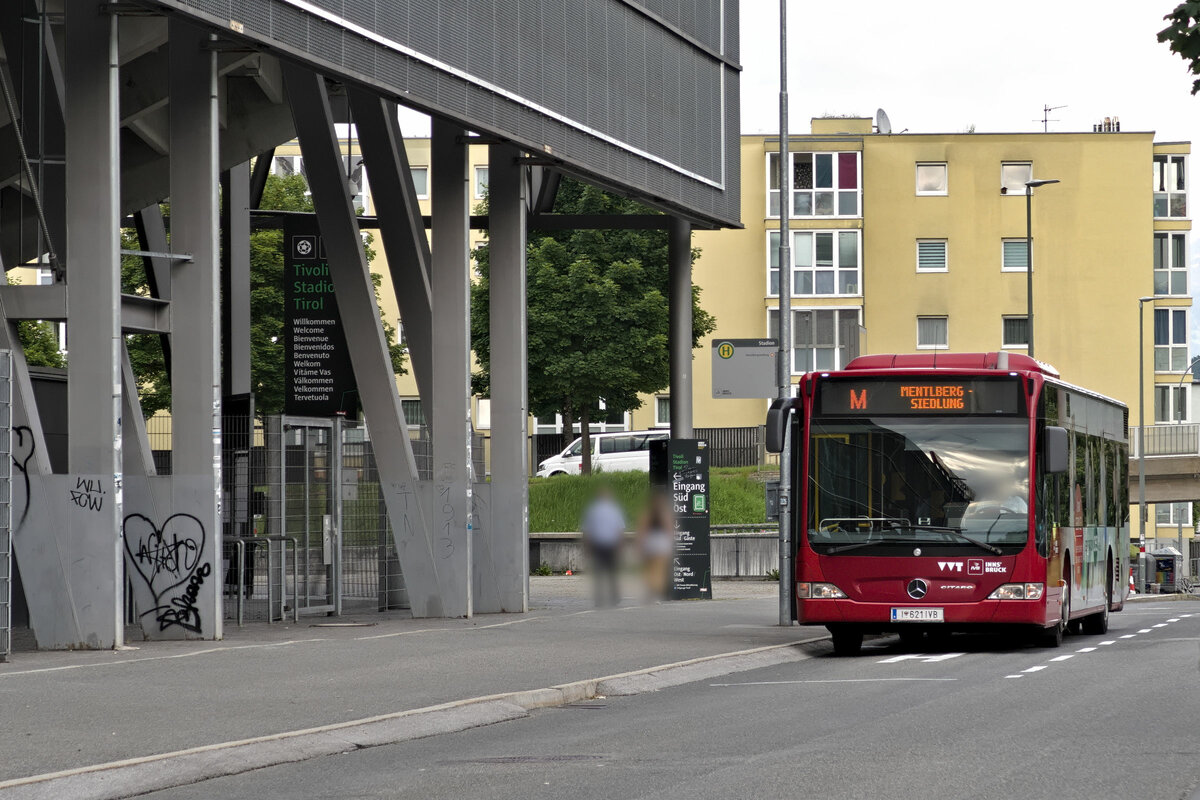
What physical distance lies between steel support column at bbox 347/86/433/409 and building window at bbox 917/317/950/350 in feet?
151

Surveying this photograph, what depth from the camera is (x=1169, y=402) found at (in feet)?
227

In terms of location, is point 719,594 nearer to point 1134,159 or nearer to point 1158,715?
point 1158,715

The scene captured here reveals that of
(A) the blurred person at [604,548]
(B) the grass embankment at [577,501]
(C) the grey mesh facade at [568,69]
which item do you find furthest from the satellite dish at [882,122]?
(A) the blurred person at [604,548]

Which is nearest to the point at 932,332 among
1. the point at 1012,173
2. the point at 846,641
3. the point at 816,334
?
the point at 816,334

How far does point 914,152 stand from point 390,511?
4699 centimetres

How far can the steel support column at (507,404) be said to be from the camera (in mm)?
24641

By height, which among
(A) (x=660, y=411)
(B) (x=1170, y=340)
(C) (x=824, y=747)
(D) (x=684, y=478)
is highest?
(B) (x=1170, y=340)

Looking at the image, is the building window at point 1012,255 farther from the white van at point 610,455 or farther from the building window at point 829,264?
the white van at point 610,455

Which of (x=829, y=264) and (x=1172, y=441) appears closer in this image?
(x=1172, y=441)

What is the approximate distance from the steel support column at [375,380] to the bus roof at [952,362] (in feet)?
21.5

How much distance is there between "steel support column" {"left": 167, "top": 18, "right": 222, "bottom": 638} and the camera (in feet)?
59.9

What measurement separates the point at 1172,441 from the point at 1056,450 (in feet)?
136

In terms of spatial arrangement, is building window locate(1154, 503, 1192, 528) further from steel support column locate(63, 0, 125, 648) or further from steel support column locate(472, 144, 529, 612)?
steel support column locate(63, 0, 125, 648)

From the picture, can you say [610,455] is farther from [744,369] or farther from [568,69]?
[568,69]
